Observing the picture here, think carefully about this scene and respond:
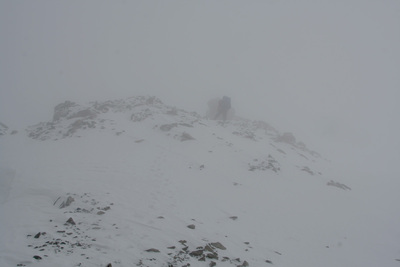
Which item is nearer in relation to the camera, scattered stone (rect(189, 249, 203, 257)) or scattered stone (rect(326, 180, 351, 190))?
scattered stone (rect(189, 249, 203, 257))

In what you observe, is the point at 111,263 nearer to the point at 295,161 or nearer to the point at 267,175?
the point at 267,175

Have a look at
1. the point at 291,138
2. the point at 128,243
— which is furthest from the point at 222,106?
the point at 128,243

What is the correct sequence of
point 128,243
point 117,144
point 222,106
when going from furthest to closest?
1. point 222,106
2. point 117,144
3. point 128,243

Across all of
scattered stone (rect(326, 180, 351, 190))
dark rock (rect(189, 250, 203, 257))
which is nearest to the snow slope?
dark rock (rect(189, 250, 203, 257))

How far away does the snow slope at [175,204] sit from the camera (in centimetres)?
887

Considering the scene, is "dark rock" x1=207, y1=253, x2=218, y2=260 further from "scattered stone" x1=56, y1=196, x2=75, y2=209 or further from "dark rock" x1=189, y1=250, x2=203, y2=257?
"scattered stone" x1=56, y1=196, x2=75, y2=209

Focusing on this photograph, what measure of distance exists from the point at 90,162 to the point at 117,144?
4.53 metres

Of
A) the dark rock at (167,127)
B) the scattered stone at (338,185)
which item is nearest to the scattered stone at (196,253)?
the scattered stone at (338,185)

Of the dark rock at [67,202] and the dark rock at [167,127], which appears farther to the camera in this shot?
the dark rock at [167,127]

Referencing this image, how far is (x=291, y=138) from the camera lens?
37.0 m

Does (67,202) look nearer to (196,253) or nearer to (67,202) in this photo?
(67,202)

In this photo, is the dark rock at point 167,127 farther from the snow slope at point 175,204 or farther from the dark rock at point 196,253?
the dark rock at point 196,253

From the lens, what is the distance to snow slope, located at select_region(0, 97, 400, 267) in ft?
29.1

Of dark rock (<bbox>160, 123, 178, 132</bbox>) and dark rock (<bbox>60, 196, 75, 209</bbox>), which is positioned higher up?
dark rock (<bbox>160, 123, 178, 132</bbox>)
